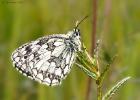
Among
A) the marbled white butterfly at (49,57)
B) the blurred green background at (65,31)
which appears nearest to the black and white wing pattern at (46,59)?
the marbled white butterfly at (49,57)

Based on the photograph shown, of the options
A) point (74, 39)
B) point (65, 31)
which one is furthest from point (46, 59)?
point (65, 31)

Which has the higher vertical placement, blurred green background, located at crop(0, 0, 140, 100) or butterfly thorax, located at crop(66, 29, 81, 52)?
blurred green background, located at crop(0, 0, 140, 100)

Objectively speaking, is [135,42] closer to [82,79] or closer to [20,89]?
[82,79]

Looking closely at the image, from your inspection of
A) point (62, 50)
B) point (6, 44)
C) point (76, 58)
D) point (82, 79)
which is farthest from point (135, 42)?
point (76, 58)

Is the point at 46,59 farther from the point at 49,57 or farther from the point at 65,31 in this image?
the point at 65,31

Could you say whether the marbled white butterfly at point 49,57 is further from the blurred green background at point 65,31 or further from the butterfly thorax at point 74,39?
the blurred green background at point 65,31

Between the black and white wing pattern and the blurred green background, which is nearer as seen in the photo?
the black and white wing pattern

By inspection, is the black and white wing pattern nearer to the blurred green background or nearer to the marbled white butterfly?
the marbled white butterfly

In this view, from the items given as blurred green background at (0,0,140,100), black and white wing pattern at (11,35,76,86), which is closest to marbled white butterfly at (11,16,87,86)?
black and white wing pattern at (11,35,76,86)
